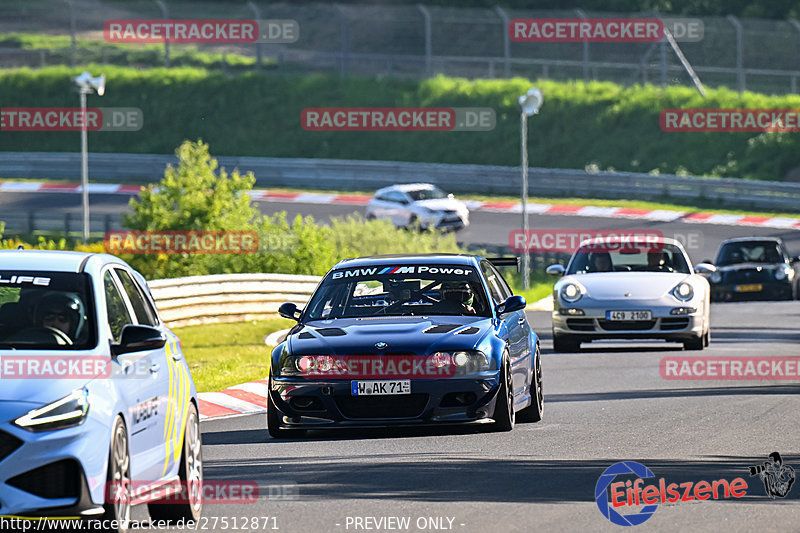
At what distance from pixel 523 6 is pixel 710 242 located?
2909cm

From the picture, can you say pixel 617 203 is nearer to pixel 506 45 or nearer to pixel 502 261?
pixel 506 45

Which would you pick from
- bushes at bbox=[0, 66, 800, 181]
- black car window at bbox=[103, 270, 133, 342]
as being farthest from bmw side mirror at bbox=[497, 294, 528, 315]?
bushes at bbox=[0, 66, 800, 181]

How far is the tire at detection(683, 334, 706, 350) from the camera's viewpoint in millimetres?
19531

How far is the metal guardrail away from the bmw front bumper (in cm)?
3409

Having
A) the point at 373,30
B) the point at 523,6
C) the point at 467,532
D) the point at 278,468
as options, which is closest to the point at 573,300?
the point at 278,468

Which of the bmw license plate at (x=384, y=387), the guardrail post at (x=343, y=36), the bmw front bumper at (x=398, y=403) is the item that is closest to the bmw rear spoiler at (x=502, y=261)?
the bmw front bumper at (x=398, y=403)

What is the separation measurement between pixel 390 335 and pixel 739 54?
128ft

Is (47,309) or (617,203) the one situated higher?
(617,203)

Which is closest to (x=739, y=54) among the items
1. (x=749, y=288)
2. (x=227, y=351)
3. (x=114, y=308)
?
(x=749, y=288)

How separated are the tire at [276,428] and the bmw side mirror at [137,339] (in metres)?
4.00

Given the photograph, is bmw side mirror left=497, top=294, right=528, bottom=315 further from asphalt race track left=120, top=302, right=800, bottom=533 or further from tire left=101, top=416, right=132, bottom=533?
tire left=101, top=416, right=132, bottom=533

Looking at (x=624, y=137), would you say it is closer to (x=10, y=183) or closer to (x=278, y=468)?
(x=10, y=183)

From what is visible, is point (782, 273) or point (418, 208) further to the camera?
point (418, 208)

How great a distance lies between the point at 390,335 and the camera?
11773 mm
